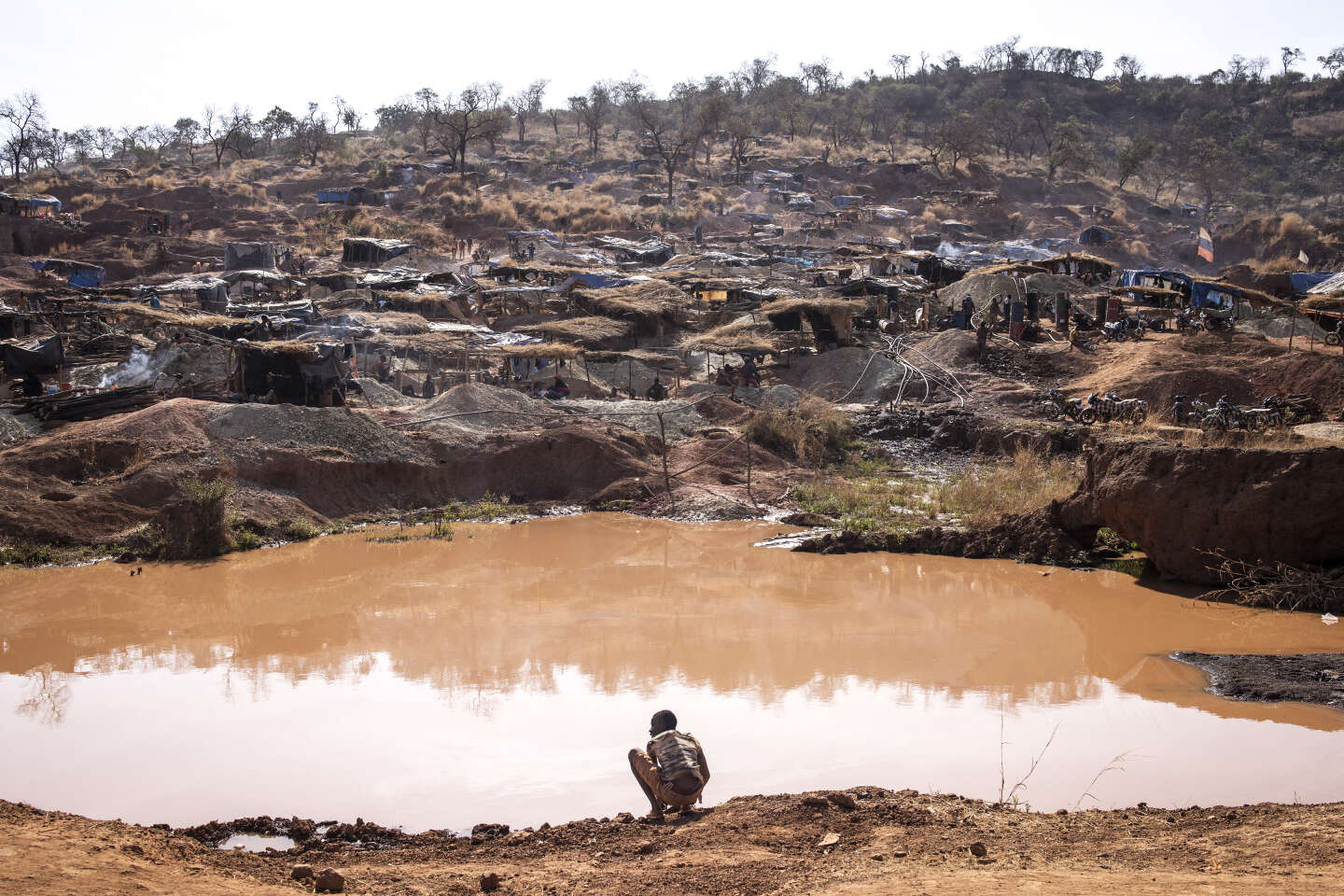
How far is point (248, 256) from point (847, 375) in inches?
805

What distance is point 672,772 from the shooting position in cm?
597

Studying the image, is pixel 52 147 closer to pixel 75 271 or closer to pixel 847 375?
pixel 75 271

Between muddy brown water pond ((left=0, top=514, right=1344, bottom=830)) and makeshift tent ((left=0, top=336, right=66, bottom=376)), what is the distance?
6670mm

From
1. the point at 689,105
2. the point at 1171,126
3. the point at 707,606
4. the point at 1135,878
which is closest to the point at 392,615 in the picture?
the point at 707,606

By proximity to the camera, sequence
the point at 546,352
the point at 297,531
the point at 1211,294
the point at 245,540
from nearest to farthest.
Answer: the point at 245,540 → the point at 297,531 → the point at 546,352 → the point at 1211,294

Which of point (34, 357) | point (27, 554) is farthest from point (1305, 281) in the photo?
point (27, 554)

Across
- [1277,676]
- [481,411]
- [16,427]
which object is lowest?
[1277,676]

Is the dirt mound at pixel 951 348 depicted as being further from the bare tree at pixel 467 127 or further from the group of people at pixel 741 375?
the bare tree at pixel 467 127

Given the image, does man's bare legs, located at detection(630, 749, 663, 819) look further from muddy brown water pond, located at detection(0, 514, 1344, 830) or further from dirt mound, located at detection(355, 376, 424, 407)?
dirt mound, located at detection(355, 376, 424, 407)

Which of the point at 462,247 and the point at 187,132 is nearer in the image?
the point at 462,247

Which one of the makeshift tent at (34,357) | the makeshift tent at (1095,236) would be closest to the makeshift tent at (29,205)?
the makeshift tent at (34,357)

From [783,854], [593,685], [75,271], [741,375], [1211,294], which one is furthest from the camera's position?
[75,271]

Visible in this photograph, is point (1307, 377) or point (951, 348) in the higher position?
point (951, 348)

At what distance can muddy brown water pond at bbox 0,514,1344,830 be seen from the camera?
23.8 ft
